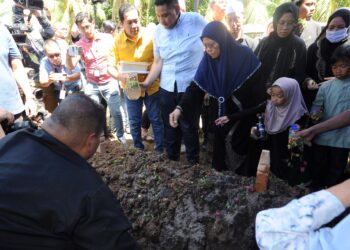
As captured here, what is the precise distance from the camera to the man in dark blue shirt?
1228mm

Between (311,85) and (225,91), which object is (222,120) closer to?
(225,91)

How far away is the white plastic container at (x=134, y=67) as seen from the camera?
3855 mm

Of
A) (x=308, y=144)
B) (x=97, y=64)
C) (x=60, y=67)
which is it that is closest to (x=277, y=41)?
(x=308, y=144)

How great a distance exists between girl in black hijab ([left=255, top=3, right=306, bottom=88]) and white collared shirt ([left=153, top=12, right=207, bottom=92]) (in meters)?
0.78

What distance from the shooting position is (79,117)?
1436 mm

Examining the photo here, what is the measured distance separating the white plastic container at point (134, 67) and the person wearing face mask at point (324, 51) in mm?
1907

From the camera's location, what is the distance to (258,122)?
316 centimetres

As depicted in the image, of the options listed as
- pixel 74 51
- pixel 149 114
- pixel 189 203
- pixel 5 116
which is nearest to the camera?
pixel 189 203

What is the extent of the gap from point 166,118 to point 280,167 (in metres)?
1.45

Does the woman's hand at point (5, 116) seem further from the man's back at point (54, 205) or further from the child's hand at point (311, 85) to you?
the child's hand at point (311, 85)

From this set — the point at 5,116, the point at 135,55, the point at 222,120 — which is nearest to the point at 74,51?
the point at 135,55

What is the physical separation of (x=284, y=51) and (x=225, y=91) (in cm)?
72

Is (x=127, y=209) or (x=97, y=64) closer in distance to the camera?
(x=127, y=209)

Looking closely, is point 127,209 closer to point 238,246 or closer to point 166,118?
point 238,246
